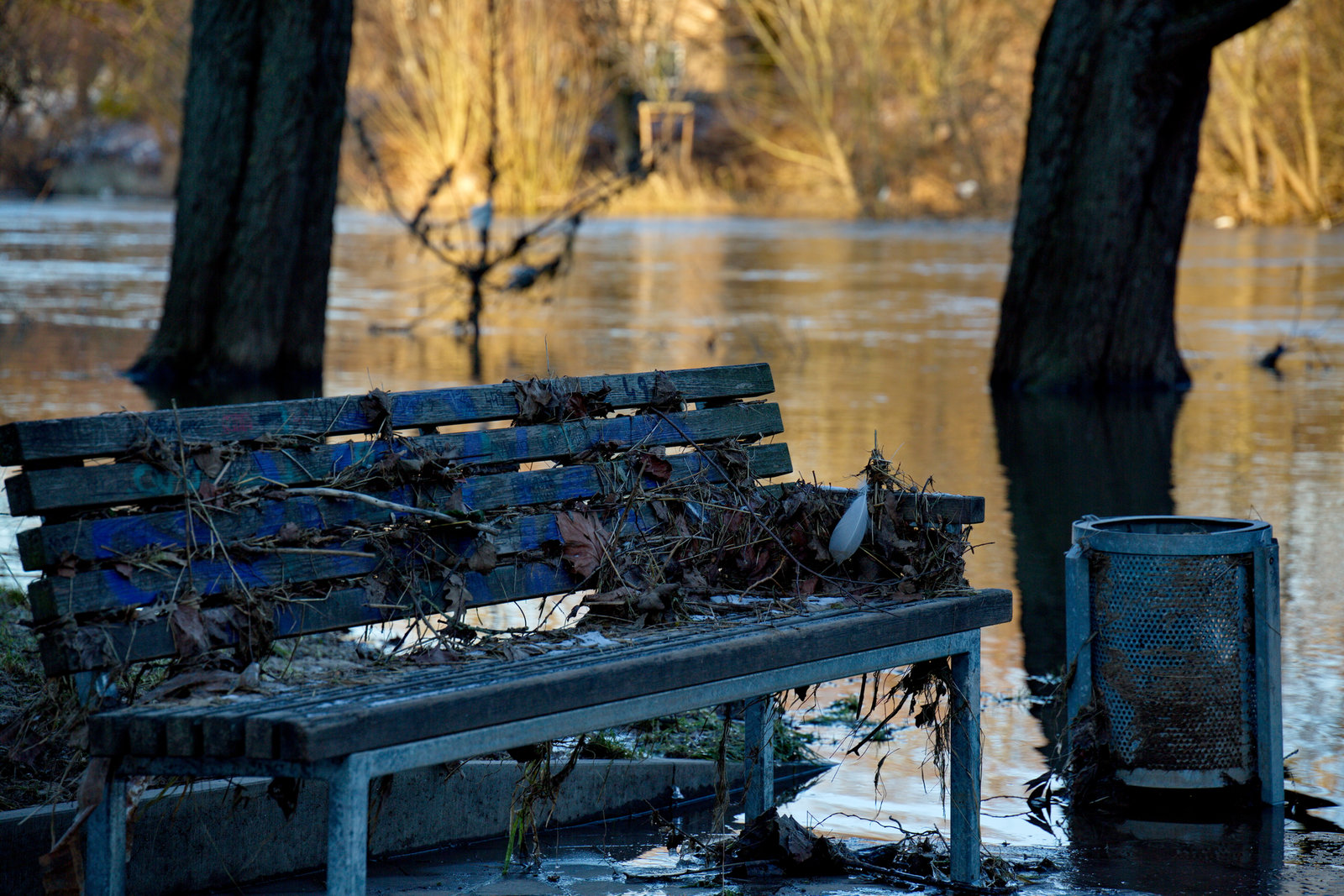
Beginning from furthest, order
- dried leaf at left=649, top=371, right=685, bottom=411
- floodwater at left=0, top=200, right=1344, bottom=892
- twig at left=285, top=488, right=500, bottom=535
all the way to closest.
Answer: floodwater at left=0, top=200, right=1344, bottom=892 → dried leaf at left=649, top=371, right=685, bottom=411 → twig at left=285, top=488, right=500, bottom=535

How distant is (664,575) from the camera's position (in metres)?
3.71

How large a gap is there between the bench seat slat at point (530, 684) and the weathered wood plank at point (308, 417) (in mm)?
531

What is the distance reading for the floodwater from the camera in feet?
16.5

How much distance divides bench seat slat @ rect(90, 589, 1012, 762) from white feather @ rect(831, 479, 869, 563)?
9.9 inches

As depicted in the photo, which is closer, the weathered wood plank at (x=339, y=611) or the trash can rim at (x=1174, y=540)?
the weathered wood plank at (x=339, y=611)

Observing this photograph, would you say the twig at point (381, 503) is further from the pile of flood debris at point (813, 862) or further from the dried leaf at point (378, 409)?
the pile of flood debris at point (813, 862)

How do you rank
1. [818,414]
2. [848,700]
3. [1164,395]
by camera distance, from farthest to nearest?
[1164,395], [818,414], [848,700]

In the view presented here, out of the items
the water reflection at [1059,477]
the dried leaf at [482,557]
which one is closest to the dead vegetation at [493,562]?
the dried leaf at [482,557]

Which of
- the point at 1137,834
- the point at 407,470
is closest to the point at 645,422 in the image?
the point at 407,470

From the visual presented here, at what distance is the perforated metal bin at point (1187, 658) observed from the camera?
4.18 metres

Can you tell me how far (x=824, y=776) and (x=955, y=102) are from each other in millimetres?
36504

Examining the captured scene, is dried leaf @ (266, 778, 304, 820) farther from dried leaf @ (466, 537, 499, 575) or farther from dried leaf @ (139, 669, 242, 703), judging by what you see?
dried leaf @ (466, 537, 499, 575)

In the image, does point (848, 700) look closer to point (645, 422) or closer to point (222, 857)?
point (645, 422)

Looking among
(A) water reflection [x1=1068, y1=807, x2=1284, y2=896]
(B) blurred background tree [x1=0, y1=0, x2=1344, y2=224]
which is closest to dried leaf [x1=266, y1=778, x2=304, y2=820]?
(A) water reflection [x1=1068, y1=807, x2=1284, y2=896]
